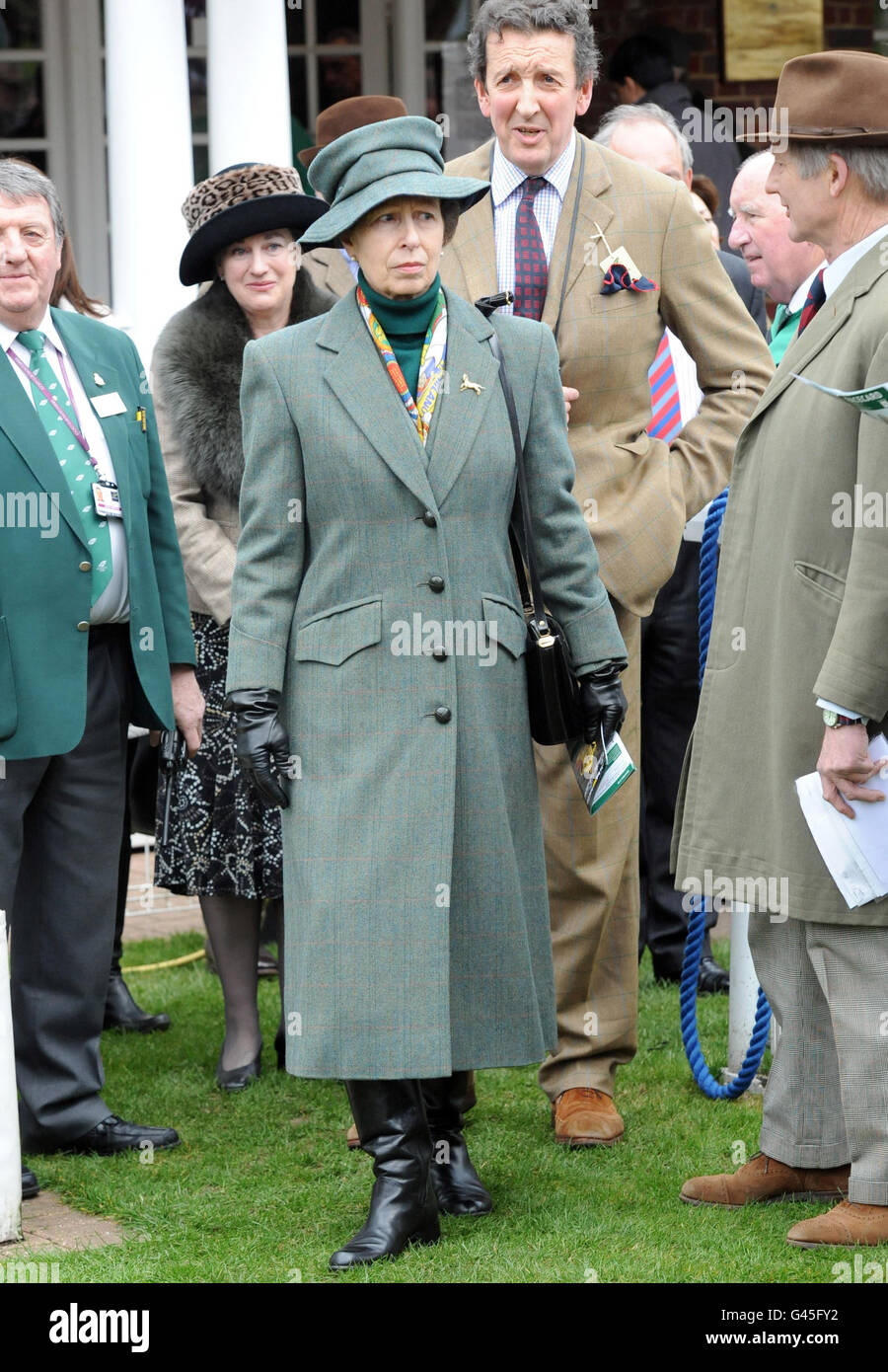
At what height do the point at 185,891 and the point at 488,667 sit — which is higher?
the point at 488,667

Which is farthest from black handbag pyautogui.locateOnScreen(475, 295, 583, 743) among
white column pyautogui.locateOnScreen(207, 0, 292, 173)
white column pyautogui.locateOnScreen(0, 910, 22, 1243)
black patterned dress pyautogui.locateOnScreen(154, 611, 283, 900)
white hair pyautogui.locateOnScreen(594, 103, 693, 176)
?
white column pyautogui.locateOnScreen(207, 0, 292, 173)

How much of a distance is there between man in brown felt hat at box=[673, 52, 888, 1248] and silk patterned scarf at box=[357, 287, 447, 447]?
A: 0.65 meters

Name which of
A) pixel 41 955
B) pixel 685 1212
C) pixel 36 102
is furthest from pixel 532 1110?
pixel 36 102

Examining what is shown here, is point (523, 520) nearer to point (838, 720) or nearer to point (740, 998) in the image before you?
point (838, 720)

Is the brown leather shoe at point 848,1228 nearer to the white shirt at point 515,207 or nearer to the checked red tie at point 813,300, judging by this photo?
the checked red tie at point 813,300

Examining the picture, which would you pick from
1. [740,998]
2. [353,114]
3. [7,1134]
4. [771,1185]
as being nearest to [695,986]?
[740,998]

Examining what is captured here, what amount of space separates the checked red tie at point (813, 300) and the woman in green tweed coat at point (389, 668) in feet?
2.22

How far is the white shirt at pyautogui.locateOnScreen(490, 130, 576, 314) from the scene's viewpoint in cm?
472

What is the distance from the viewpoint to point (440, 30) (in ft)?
34.3

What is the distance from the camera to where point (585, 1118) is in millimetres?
4707

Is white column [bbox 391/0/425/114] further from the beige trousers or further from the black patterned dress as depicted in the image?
the beige trousers

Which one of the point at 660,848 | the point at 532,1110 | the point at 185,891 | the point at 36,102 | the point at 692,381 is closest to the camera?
the point at 532,1110

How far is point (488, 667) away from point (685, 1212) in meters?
1.24

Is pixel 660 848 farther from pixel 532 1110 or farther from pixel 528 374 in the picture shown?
pixel 528 374
